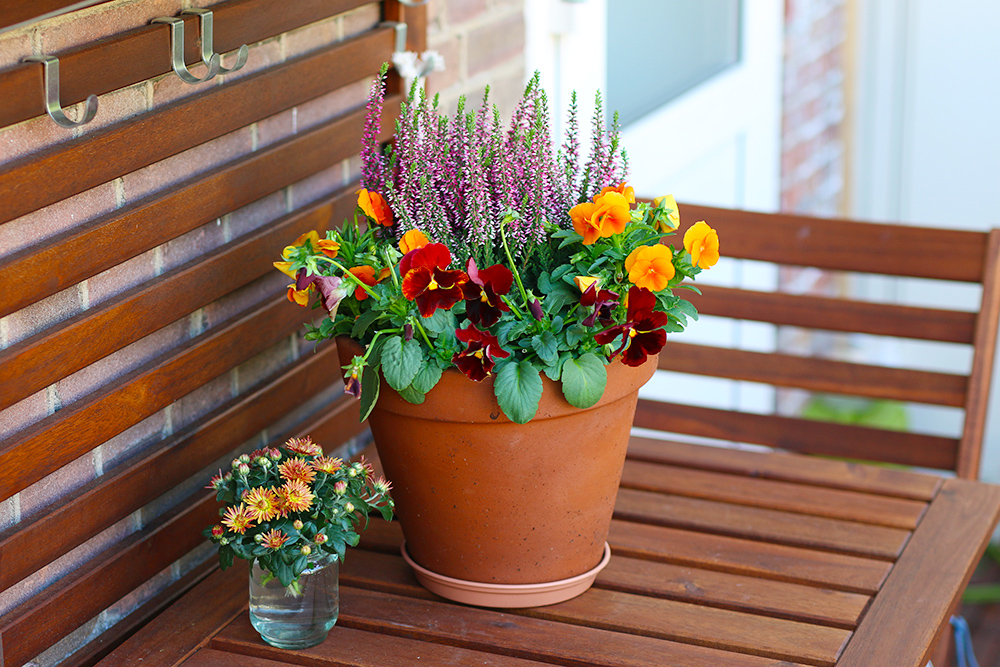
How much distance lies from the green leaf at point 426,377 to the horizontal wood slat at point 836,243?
899 millimetres

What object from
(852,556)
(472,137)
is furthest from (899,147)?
(472,137)

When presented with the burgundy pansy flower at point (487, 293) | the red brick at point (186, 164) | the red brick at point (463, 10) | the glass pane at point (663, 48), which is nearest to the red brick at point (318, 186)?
the red brick at point (186, 164)

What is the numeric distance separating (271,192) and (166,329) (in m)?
0.22

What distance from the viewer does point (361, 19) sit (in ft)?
4.82

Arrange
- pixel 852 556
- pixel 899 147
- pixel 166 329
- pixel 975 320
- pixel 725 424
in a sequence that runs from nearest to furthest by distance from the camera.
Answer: pixel 166 329 → pixel 852 556 → pixel 975 320 → pixel 725 424 → pixel 899 147

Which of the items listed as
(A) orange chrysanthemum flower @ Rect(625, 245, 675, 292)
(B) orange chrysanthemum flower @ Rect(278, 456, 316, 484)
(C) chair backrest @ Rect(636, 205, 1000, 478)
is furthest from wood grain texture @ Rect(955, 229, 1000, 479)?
(B) orange chrysanthemum flower @ Rect(278, 456, 316, 484)

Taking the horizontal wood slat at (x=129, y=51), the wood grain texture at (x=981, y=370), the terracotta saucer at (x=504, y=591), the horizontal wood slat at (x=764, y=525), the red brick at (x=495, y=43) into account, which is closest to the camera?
the horizontal wood slat at (x=129, y=51)

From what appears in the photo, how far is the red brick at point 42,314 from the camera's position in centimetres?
98

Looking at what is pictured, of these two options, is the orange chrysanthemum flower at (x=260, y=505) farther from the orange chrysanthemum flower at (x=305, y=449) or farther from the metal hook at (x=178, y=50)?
the metal hook at (x=178, y=50)

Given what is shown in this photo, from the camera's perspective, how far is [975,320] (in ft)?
5.58

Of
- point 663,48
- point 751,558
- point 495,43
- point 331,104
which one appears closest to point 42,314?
point 331,104

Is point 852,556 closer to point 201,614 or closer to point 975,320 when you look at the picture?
point 975,320

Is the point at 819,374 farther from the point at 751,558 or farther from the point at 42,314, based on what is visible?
the point at 42,314

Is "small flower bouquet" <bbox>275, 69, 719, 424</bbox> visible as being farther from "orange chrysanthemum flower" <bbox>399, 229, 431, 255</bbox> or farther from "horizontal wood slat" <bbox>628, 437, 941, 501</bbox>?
"horizontal wood slat" <bbox>628, 437, 941, 501</bbox>
